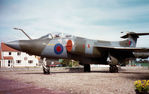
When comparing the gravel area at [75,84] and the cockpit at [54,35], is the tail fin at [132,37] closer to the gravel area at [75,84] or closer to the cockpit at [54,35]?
the cockpit at [54,35]

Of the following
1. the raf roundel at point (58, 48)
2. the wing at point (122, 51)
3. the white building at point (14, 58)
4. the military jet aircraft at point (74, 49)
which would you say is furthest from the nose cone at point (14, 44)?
the white building at point (14, 58)

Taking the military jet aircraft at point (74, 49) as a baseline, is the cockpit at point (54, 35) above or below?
above

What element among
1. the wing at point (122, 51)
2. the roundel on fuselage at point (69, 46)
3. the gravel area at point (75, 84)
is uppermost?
the roundel on fuselage at point (69, 46)

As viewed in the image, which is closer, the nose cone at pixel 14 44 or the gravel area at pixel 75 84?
the gravel area at pixel 75 84

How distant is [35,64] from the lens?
50.1 metres

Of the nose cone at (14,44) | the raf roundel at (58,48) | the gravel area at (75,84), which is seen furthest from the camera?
the raf roundel at (58,48)

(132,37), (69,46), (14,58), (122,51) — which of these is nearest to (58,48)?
(69,46)

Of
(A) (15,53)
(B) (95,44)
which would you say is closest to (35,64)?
(A) (15,53)

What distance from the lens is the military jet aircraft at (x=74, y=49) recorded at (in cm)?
1334

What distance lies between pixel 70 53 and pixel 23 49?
15.0ft

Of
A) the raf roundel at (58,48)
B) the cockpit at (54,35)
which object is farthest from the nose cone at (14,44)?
the raf roundel at (58,48)

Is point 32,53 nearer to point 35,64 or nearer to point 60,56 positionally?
point 60,56

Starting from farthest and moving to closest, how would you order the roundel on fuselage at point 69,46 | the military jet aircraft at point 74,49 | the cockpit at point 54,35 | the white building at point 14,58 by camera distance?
the white building at point 14,58 < the roundel on fuselage at point 69,46 < the cockpit at point 54,35 < the military jet aircraft at point 74,49

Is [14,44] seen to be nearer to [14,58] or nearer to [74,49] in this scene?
[74,49]
